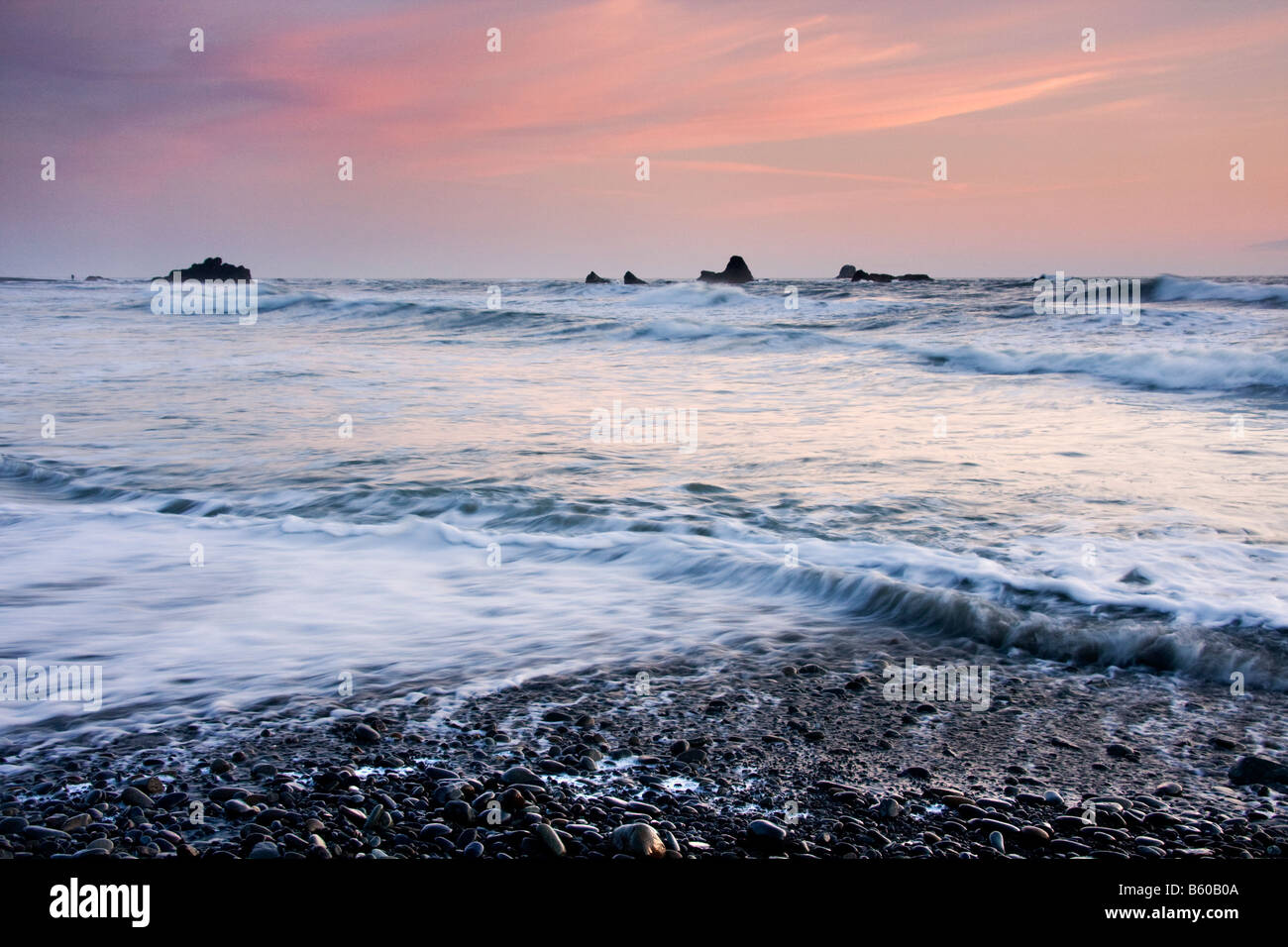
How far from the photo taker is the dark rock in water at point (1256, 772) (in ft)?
9.81

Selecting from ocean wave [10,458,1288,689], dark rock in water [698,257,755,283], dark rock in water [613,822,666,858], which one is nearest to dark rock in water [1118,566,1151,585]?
ocean wave [10,458,1288,689]

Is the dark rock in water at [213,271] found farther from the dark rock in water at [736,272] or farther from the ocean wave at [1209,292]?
the ocean wave at [1209,292]

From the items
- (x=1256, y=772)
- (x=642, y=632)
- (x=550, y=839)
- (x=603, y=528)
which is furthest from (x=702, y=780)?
(x=603, y=528)

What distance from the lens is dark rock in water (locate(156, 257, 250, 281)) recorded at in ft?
228

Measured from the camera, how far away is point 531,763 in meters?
3.12

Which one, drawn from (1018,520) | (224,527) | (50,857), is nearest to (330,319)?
(224,527)

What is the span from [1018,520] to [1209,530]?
1.15 m

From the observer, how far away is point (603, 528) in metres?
6.40

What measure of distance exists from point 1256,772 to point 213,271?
77364 millimetres

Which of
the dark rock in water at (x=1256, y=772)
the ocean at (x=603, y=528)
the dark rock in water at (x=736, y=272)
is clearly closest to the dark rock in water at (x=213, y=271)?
the dark rock in water at (x=736, y=272)

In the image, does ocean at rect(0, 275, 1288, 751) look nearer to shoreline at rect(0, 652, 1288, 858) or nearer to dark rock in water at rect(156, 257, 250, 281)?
shoreline at rect(0, 652, 1288, 858)

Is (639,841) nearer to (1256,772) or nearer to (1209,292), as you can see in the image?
(1256,772)
